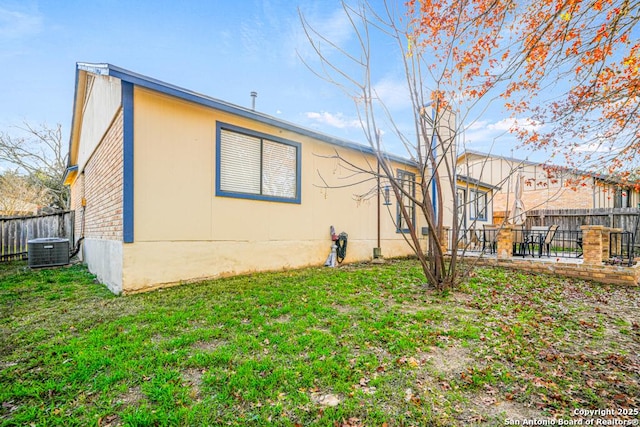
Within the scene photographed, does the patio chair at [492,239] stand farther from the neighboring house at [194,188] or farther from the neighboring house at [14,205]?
the neighboring house at [14,205]

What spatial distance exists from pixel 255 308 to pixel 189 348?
125cm

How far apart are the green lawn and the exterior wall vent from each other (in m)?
3.47

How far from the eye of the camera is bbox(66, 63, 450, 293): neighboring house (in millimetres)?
4949

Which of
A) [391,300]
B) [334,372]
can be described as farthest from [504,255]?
[334,372]

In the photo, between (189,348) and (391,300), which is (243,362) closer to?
(189,348)

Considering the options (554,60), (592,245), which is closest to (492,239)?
(592,245)

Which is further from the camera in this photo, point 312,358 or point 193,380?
point 312,358

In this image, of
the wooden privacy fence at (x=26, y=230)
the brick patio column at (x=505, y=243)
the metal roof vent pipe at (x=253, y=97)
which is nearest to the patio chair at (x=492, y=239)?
the brick patio column at (x=505, y=243)

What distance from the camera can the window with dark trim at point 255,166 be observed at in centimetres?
603

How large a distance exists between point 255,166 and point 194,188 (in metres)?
1.44

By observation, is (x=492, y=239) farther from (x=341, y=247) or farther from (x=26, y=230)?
(x=26, y=230)

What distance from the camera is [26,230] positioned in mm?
9688

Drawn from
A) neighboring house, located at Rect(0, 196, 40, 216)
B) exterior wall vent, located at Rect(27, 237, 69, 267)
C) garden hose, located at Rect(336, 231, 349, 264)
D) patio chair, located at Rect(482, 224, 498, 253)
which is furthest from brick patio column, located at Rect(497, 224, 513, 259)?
neighboring house, located at Rect(0, 196, 40, 216)

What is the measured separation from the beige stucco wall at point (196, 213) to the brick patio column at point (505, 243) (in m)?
4.77
